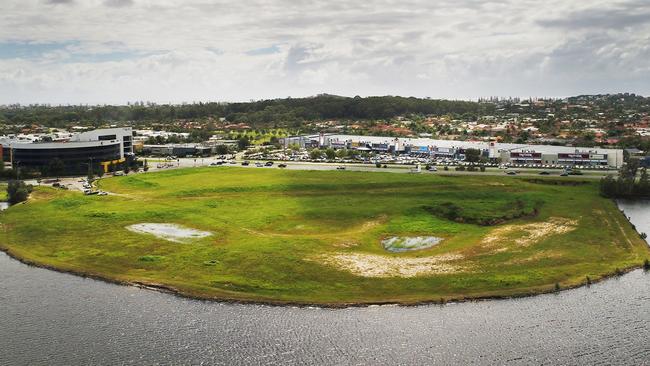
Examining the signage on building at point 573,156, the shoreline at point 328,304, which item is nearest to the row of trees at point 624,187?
the signage on building at point 573,156

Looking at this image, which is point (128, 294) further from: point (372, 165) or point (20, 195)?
point (372, 165)

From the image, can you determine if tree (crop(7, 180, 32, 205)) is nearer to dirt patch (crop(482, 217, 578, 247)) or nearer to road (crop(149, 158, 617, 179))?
road (crop(149, 158, 617, 179))

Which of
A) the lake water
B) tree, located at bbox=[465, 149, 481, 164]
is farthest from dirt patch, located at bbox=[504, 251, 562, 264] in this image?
tree, located at bbox=[465, 149, 481, 164]

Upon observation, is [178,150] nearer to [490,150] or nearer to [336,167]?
[336,167]

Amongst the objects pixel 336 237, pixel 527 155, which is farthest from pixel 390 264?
pixel 527 155

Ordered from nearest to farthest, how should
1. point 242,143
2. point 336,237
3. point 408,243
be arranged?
1. point 408,243
2. point 336,237
3. point 242,143

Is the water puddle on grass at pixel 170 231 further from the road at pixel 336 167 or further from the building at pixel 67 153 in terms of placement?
the building at pixel 67 153

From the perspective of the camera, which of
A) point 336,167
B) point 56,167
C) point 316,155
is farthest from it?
point 316,155
